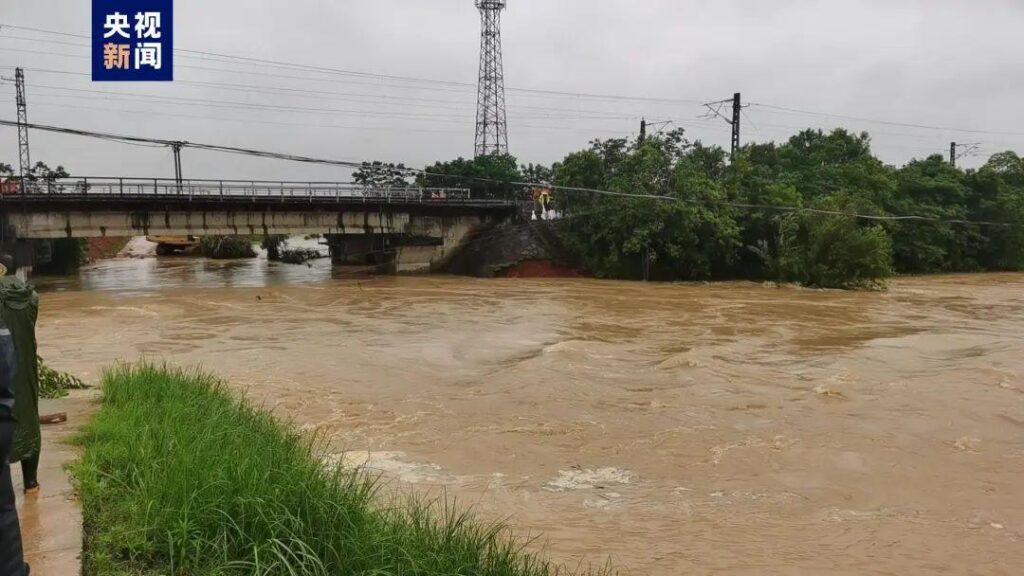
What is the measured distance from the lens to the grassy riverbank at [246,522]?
3820 millimetres

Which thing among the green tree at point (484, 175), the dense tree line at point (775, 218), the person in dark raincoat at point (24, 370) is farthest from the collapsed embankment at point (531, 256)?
the person in dark raincoat at point (24, 370)

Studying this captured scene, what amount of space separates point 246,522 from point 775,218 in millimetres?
34894

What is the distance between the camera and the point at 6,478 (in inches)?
101

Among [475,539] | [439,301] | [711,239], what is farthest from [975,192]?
[475,539]

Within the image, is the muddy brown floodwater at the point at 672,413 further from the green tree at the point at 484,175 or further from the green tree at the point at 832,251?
the green tree at the point at 484,175

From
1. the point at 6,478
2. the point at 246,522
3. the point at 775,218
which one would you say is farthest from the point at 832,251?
the point at 6,478

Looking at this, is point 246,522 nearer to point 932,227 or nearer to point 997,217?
point 932,227

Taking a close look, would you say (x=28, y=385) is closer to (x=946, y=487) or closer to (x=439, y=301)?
(x=946, y=487)

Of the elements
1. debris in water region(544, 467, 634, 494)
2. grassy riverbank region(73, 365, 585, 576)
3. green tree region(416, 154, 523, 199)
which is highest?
green tree region(416, 154, 523, 199)

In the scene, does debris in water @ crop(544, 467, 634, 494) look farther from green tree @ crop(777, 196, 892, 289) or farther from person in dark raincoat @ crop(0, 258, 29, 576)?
green tree @ crop(777, 196, 892, 289)

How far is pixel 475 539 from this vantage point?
4.23 m

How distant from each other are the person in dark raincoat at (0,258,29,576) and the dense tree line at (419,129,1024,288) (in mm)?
30649

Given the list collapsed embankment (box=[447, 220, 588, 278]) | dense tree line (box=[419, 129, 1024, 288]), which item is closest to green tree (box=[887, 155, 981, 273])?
dense tree line (box=[419, 129, 1024, 288])

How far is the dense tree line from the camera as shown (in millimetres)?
33156
